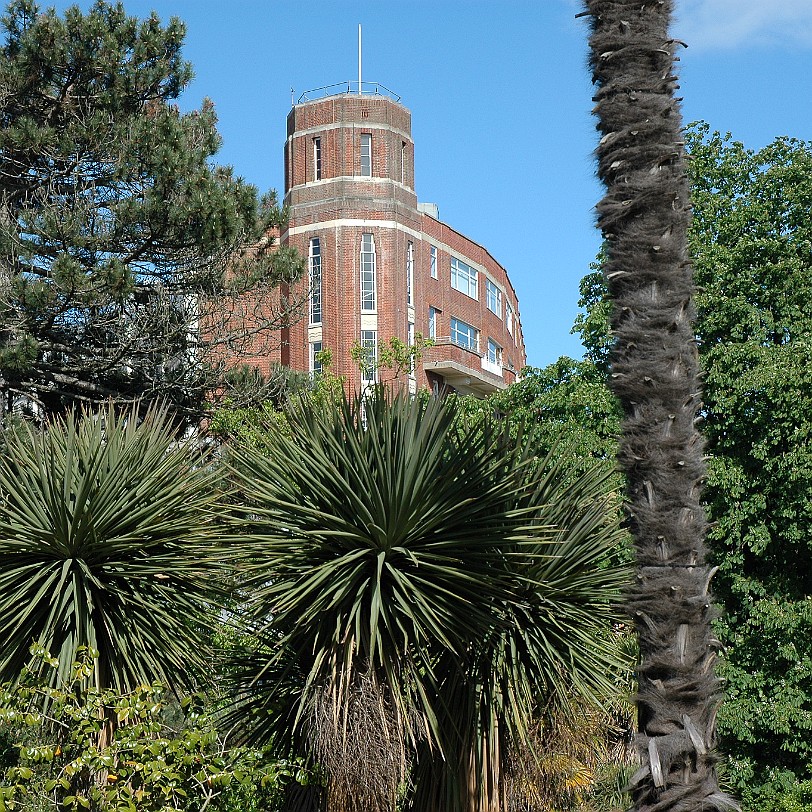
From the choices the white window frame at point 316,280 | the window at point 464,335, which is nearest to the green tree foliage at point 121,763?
the white window frame at point 316,280

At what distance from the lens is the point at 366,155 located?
47.5 m

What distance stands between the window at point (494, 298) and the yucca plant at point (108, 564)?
47.2 metres

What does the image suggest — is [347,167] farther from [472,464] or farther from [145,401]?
[472,464]

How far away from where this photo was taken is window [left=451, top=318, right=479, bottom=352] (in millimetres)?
52922

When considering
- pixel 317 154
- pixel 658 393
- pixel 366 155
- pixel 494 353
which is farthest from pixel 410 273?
pixel 658 393

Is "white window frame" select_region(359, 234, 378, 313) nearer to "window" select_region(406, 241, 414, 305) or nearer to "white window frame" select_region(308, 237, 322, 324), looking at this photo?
"white window frame" select_region(308, 237, 322, 324)

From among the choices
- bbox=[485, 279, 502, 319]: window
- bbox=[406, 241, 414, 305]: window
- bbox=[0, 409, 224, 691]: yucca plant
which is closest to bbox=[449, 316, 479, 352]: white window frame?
bbox=[485, 279, 502, 319]: window

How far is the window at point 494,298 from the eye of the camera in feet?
191

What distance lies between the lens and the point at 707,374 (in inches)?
915

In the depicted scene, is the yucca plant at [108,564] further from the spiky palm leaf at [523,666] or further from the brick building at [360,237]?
the brick building at [360,237]

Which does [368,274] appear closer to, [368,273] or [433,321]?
[368,273]

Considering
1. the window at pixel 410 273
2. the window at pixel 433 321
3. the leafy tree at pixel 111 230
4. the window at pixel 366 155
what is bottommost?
the leafy tree at pixel 111 230

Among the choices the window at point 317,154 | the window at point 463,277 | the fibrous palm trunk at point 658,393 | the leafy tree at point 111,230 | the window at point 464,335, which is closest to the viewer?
the fibrous palm trunk at point 658,393

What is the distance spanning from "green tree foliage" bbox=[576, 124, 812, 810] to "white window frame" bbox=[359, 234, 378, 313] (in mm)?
21704
